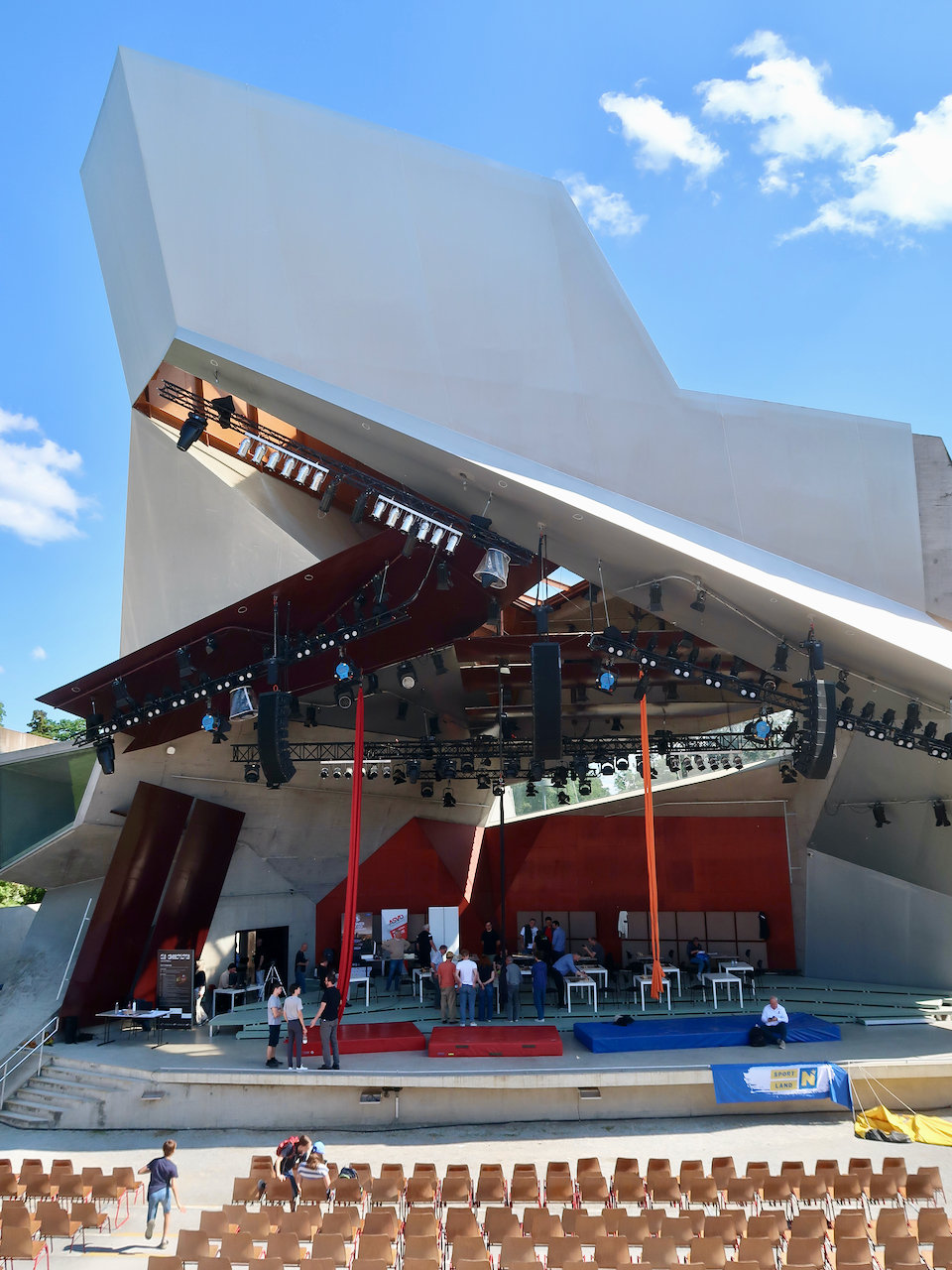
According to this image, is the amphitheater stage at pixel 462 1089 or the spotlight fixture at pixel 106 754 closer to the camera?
the amphitheater stage at pixel 462 1089

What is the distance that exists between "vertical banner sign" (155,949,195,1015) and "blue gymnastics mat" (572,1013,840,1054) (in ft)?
23.6

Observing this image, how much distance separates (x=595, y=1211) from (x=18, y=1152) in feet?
26.4

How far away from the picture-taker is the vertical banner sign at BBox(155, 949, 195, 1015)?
16.6 m

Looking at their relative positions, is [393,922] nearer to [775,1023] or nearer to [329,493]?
[775,1023]

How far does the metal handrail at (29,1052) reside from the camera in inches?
579

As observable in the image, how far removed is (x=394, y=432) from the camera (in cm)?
1241

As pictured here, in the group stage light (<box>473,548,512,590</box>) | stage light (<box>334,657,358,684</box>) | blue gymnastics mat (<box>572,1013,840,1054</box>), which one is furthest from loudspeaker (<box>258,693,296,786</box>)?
blue gymnastics mat (<box>572,1013,840,1054</box>)

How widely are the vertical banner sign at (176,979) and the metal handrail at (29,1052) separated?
1.82m

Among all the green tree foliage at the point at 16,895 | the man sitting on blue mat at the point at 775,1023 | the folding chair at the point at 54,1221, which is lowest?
the folding chair at the point at 54,1221

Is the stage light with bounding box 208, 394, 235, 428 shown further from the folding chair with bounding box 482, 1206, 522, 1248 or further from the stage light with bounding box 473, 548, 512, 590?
the folding chair with bounding box 482, 1206, 522, 1248

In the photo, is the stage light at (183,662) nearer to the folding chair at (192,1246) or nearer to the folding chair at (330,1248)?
the folding chair at (192,1246)

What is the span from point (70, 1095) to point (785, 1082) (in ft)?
34.9

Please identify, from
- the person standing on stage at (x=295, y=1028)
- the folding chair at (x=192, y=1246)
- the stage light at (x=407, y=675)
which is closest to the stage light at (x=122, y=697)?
the stage light at (x=407, y=675)

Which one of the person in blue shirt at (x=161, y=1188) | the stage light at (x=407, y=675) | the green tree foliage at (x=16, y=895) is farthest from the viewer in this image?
the green tree foliage at (x=16, y=895)
